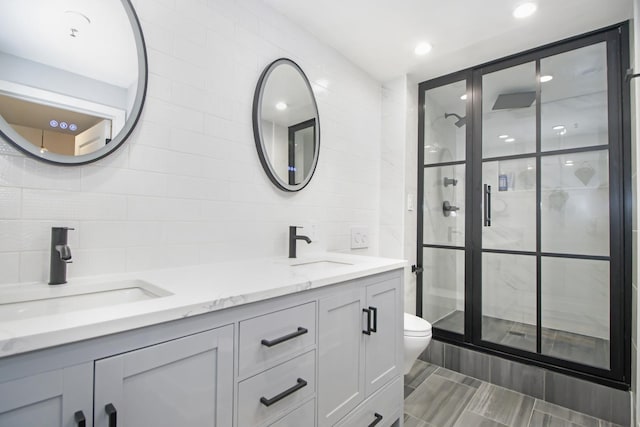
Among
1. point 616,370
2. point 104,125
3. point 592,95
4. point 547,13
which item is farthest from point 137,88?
point 616,370

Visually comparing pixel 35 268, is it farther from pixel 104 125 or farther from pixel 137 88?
pixel 137 88

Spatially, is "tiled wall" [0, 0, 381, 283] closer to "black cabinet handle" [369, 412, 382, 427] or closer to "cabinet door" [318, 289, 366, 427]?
"cabinet door" [318, 289, 366, 427]

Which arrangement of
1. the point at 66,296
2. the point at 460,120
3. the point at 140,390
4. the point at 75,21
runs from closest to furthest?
→ 1. the point at 140,390
2. the point at 66,296
3. the point at 75,21
4. the point at 460,120

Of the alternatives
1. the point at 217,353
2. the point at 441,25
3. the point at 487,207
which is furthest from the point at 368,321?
the point at 441,25

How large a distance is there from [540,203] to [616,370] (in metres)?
1.08

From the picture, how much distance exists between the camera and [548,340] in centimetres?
208

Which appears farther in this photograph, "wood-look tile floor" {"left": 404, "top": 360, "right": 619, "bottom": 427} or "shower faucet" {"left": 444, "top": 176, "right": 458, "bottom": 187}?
"shower faucet" {"left": 444, "top": 176, "right": 458, "bottom": 187}

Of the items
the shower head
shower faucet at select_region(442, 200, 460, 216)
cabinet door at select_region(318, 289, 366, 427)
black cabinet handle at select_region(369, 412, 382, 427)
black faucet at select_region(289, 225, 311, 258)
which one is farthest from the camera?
shower faucet at select_region(442, 200, 460, 216)

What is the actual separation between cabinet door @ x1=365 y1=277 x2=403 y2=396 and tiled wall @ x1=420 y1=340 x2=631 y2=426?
3.43 feet

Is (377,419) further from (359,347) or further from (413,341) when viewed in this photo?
(413,341)

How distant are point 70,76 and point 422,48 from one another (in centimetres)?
207

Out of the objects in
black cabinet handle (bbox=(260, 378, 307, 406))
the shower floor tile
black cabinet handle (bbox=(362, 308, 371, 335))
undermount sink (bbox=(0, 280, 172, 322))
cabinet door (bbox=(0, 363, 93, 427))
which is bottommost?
the shower floor tile

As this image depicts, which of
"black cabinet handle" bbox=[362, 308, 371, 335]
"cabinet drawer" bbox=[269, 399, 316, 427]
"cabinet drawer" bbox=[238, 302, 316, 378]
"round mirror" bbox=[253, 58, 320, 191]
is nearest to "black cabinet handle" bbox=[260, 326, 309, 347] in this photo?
"cabinet drawer" bbox=[238, 302, 316, 378]

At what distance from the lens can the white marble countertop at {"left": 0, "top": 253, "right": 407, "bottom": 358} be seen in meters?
0.58
